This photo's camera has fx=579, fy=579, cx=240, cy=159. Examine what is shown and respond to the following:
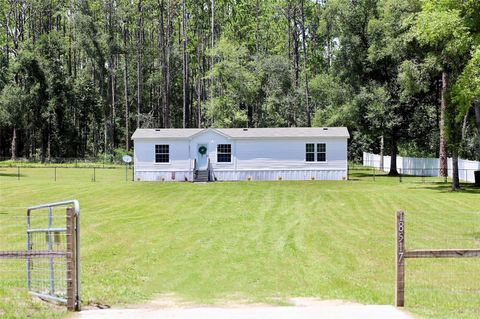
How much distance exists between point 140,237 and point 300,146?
23.8 m

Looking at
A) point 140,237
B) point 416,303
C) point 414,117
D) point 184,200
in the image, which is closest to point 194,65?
point 414,117

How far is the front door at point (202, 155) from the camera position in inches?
1538

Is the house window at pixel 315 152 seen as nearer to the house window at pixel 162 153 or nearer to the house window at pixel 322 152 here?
the house window at pixel 322 152

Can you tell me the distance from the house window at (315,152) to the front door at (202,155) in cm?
684

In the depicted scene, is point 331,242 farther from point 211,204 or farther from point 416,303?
point 211,204

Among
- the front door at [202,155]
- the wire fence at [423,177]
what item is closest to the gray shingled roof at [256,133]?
the front door at [202,155]

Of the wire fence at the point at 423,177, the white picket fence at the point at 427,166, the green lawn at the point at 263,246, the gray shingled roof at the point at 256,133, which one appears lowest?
the green lawn at the point at 263,246

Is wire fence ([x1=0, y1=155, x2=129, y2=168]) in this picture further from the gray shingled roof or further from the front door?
the front door

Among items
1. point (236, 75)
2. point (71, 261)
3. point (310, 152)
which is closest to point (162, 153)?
point (310, 152)

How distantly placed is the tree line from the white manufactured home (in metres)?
5.58

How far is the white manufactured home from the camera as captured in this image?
39.1 meters

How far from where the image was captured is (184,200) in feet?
89.8

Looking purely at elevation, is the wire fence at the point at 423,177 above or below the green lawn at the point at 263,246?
above

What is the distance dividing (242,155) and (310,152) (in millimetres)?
4625
